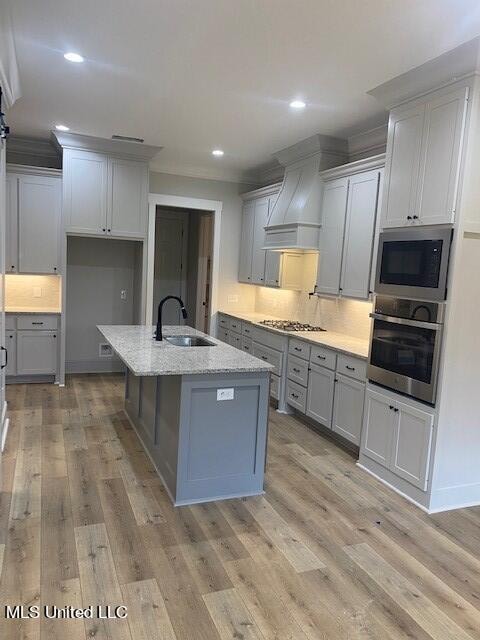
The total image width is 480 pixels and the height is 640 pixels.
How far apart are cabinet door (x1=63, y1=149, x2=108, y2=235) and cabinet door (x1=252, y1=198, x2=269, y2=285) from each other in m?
1.93

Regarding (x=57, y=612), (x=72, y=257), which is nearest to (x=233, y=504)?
(x=57, y=612)

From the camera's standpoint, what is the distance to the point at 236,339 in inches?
239

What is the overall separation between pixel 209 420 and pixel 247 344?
2.79 meters

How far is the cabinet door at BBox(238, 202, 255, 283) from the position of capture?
6.24 m

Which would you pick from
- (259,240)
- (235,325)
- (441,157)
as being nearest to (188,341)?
(235,325)

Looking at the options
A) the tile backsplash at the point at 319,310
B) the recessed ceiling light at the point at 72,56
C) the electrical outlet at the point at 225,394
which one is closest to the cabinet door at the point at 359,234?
the tile backsplash at the point at 319,310

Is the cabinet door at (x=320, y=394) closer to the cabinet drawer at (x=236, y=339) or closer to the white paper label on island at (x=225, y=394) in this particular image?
the white paper label on island at (x=225, y=394)

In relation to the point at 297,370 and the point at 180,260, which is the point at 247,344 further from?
the point at 180,260

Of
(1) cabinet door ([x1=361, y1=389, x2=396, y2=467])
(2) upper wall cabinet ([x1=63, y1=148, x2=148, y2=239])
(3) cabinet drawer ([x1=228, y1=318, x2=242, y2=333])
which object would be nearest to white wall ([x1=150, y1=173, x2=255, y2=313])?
(3) cabinet drawer ([x1=228, y1=318, x2=242, y2=333])

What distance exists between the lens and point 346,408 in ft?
13.0

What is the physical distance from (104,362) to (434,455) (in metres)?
4.49

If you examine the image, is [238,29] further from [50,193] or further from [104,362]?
[104,362]

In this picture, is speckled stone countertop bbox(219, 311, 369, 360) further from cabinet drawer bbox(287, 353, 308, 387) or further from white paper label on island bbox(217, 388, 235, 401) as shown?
white paper label on island bbox(217, 388, 235, 401)

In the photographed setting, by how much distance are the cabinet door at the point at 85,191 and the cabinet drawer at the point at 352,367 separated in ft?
10.6
